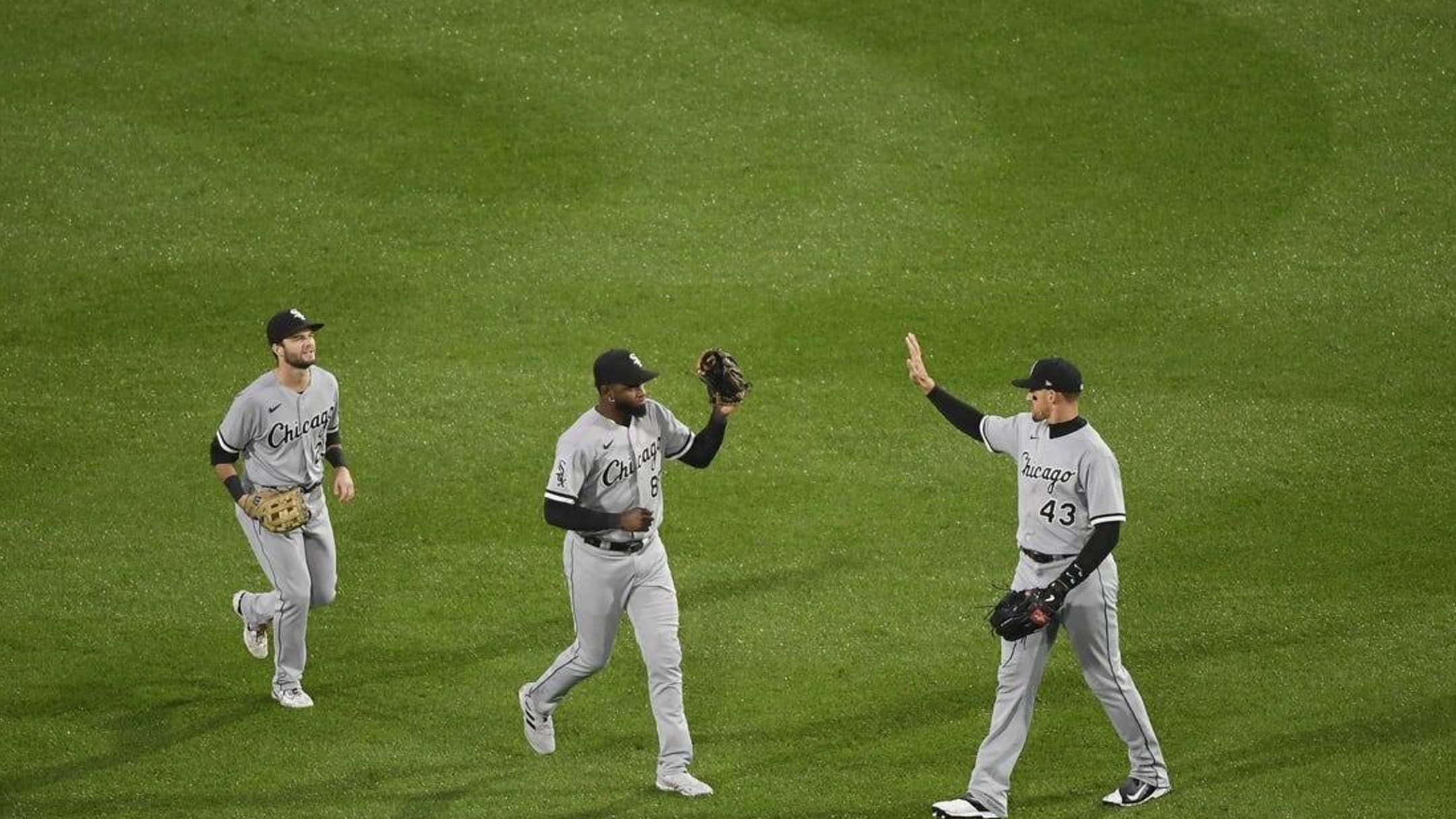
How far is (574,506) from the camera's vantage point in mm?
7574

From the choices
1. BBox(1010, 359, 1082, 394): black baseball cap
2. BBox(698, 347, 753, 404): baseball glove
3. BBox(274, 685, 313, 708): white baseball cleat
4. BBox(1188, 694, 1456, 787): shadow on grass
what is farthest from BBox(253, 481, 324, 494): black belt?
BBox(1188, 694, 1456, 787): shadow on grass

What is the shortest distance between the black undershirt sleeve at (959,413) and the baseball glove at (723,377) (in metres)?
0.86

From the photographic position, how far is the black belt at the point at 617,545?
7695 mm

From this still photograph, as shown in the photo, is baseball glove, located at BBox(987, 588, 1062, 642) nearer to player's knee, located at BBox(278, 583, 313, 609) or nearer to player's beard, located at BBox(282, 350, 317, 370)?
player's knee, located at BBox(278, 583, 313, 609)

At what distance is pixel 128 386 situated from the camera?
12164 millimetres

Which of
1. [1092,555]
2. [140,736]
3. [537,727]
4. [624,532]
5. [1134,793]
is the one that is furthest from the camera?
[140,736]

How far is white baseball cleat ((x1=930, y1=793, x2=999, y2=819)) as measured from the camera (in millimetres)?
7414

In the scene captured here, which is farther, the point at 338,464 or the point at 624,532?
the point at 338,464

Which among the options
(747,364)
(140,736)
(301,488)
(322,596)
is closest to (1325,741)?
(322,596)

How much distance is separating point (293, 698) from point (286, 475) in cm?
113

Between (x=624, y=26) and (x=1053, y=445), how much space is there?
9503 mm

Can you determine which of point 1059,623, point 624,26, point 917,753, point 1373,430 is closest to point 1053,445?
point 1059,623

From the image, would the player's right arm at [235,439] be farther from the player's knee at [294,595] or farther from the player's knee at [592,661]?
the player's knee at [592,661]

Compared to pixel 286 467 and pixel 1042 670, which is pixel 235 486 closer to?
pixel 286 467
